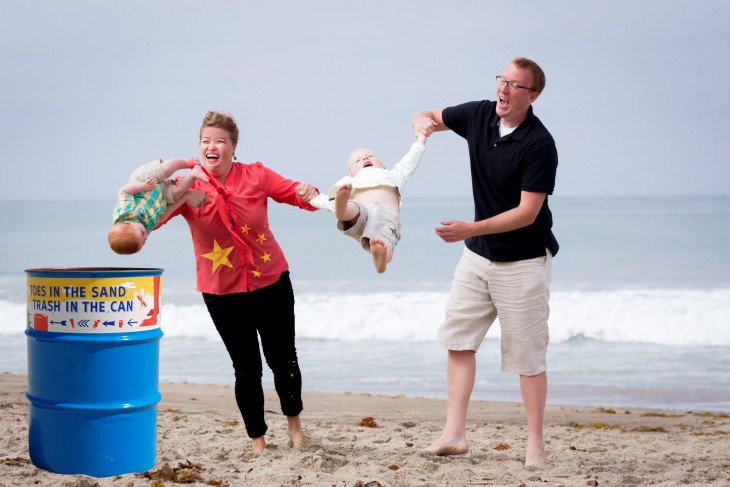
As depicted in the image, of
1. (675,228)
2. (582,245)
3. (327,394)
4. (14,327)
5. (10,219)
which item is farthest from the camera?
(10,219)

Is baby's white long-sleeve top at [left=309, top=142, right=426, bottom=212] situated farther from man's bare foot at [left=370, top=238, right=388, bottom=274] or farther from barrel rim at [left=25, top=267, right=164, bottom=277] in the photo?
barrel rim at [left=25, top=267, right=164, bottom=277]

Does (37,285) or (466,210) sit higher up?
(466,210)

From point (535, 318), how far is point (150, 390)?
1861 mm

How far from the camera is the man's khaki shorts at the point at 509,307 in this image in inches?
177

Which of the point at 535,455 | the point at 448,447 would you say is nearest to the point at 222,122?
the point at 448,447

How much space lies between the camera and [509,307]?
454cm

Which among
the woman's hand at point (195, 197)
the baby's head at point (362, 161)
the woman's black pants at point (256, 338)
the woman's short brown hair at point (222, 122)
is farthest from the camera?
the baby's head at point (362, 161)

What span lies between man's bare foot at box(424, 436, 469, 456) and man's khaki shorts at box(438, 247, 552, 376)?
1.65 feet

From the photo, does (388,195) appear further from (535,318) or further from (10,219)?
(10,219)

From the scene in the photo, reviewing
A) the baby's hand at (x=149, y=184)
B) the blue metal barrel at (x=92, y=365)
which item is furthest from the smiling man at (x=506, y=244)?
the blue metal barrel at (x=92, y=365)

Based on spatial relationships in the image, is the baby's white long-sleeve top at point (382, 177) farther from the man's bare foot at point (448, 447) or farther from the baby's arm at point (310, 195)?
the man's bare foot at point (448, 447)

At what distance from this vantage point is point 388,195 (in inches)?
179

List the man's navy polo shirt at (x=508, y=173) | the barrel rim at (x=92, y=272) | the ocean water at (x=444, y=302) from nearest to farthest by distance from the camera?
the barrel rim at (x=92, y=272) → the man's navy polo shirt at (x=508, y=173) → the ocean water at (x=444, y=302)

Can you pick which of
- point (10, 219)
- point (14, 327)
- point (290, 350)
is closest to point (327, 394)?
point (290, 350)
